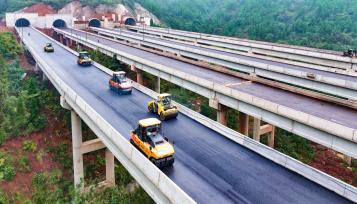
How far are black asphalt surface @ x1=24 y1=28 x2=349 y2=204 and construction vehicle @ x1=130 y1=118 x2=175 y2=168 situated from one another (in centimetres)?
91

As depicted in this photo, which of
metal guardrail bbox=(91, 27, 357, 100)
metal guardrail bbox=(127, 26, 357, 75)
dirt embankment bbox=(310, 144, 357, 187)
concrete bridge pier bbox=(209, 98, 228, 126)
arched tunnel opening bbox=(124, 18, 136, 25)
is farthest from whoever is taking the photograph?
arched tunnel opening bbox=(124, 18, 136, 25)

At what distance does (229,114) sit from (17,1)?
382 feet

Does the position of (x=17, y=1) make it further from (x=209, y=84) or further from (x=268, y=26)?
(x=209, y=84)

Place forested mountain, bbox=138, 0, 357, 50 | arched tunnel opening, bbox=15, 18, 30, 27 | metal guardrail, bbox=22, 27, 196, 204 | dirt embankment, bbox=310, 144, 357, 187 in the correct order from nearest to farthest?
metal guardrail, bbox=22, 27, 196, 204 → dirt embankment, bbox=310, 144, 357, 187 → forested mountain, bbox=138, 0, 357, 50 → arched tunnel opening, bbox=15, 18, 30, 27

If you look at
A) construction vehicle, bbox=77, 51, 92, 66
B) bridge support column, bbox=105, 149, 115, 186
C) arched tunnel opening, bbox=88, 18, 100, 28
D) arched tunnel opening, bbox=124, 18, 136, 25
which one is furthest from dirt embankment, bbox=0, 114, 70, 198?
arched tunnel opening, bbox=124, 18, 136, 25

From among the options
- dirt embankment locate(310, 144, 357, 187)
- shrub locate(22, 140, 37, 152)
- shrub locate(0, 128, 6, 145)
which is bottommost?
dirt embankment locate(310, 144, 357, 187)

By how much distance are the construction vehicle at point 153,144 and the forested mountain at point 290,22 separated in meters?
86.8

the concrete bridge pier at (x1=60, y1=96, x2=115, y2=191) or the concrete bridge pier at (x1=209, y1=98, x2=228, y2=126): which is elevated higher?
the concrete bridge pier at (x1=209, y1=98, x2=228, y2=126)

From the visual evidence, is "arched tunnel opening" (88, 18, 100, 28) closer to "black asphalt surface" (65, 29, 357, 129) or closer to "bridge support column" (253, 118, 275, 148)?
"black asphalt surface" (65, 29, 357, 129)

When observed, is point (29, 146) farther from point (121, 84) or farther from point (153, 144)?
point (153, 144)

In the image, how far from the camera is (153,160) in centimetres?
2044

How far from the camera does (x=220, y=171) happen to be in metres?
20.6

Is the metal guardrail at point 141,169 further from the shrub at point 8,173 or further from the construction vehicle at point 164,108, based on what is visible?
the shrub at point 8,173

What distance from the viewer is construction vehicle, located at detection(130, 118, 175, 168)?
20.3 m
